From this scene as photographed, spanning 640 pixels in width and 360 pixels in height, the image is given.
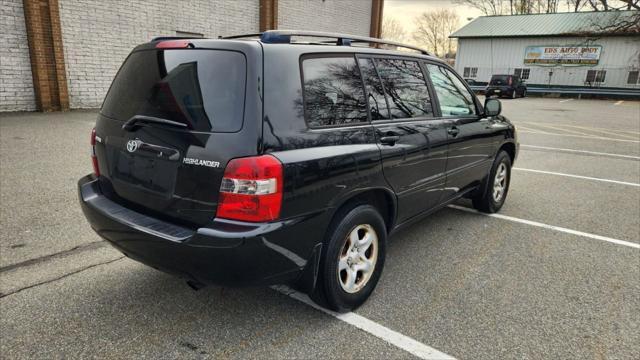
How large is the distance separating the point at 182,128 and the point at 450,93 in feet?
8.87

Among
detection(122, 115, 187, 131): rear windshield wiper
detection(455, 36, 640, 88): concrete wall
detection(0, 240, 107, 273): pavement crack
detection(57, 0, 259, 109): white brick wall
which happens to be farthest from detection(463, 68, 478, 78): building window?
detection(122, 115, 187, 131): rear windshield wiper

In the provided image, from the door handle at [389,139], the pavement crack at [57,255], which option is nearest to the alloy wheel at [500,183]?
the door handle at [389,139]

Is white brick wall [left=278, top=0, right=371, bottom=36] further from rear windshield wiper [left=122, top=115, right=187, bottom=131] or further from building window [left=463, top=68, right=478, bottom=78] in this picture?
building window [left=463, top=68, right=478, bottom=78]

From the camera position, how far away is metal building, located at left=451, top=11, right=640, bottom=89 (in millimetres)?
33094

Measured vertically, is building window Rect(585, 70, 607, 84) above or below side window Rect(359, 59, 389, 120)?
above

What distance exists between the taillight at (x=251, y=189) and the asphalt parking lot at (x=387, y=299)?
2.86 ft

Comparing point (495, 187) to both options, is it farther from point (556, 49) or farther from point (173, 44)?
point (556, 49)

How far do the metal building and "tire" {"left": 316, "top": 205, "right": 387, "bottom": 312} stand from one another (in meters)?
37.9

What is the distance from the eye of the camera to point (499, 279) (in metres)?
3.52

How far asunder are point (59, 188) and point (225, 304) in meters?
3.68

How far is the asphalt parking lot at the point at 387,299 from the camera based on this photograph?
260 centimetres

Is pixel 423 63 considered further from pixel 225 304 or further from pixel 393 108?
pixel 225 304

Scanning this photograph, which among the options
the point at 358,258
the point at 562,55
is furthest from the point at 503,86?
the point at 358,258

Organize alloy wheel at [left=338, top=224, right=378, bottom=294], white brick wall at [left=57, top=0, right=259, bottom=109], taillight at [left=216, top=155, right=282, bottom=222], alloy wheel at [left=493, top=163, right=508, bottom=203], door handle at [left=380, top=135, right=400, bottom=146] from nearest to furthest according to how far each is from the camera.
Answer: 1. taillight at [left=216, top=155, right=282, bottom=222]
2. alloy wheel at [left=338, top=224, right=378, bottom=294]
3. door handle at [left=380, top=135, right=400, bottom=146]
4. alloy wheel at [left=493, top=163, right=508, bottom=203]
5. white brick wall at [left=57, top=0, right=259, bottom=109]
